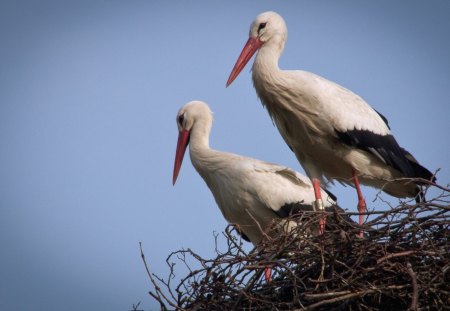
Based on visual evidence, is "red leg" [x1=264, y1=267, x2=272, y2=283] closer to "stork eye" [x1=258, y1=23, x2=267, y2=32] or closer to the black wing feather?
the black wing feather

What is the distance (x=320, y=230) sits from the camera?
521cm

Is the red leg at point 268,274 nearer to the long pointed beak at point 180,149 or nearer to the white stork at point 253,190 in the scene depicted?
the white stork at point 253,190

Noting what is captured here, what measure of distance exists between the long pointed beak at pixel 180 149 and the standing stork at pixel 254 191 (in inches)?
22.3

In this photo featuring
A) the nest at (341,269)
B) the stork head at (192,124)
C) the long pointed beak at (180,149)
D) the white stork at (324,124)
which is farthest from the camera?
the long pointed beak at (180,149)

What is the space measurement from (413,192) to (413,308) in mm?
2836

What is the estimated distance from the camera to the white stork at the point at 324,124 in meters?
6.40

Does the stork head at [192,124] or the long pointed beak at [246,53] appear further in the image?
the stork head at [192,124]

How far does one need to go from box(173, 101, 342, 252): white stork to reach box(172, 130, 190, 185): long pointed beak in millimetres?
569

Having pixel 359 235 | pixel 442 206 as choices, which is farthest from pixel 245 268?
pixel 442 206

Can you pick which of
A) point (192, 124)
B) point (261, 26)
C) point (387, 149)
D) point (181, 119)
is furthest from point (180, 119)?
point (387, 149)

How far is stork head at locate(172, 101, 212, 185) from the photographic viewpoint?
7.27m

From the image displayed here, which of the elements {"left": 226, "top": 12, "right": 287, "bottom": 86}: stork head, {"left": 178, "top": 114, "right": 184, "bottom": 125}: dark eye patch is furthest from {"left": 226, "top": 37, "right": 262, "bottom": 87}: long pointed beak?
{"left": 178, "top": 114, "right": 184, "bottom": 125}: dark eye patch

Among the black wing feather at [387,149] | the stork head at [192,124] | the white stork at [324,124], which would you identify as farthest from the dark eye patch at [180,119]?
the black wing feather at [387,149]

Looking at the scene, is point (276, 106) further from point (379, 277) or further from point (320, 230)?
point (379, 277)
